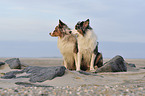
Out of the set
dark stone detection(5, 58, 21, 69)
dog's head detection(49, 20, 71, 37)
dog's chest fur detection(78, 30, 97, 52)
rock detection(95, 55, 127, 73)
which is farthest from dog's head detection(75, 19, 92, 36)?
dark stone detection(5, 58, 21, 69)

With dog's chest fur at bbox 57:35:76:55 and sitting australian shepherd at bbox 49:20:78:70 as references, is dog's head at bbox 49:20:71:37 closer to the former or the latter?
sitting australian shepherd at bbox 49:20:78:70

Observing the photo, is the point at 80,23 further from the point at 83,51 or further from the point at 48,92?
the point at 48,92

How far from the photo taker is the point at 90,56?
8664mm

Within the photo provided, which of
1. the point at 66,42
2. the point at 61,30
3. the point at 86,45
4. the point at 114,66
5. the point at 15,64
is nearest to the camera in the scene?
the point at 114,66

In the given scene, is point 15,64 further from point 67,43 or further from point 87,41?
point 87,41

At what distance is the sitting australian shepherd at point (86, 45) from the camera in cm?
829

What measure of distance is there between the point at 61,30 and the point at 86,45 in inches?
50.1

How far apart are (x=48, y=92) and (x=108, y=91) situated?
3.75 ft

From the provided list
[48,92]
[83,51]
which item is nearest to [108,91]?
[48,92]

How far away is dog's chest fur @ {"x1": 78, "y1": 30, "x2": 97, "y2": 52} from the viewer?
27.4 feet

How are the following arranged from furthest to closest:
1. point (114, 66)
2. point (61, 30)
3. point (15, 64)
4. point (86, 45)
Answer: point (15, 64) → point (61, 30) → point (86, 45) → point (114, 66)

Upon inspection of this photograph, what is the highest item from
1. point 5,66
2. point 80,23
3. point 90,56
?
point 80,23

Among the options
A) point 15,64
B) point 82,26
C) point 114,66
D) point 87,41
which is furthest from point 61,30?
point 15,64

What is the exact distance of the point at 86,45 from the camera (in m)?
8.43
